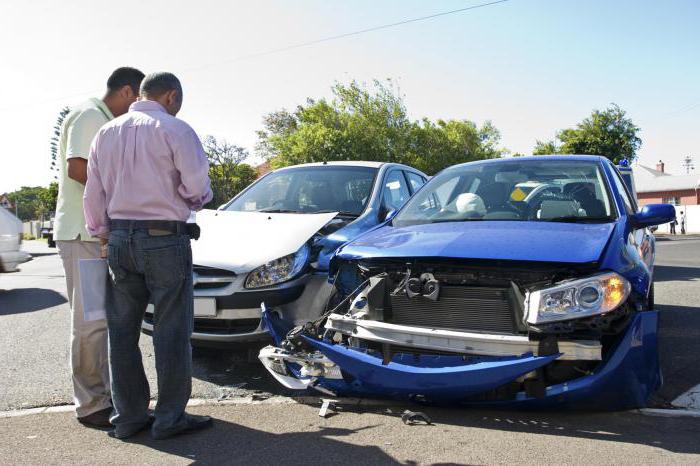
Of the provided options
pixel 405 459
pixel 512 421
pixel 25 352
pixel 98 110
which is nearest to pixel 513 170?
pixel 512 421

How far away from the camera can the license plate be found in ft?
13.8

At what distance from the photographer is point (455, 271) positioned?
328cm

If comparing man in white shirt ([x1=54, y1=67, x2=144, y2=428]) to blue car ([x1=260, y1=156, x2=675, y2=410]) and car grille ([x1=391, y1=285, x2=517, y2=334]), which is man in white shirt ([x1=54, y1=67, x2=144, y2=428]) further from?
car grille ([x1=391, y1=285, x2=517, y2=334])

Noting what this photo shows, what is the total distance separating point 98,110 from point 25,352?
2912 millimetres

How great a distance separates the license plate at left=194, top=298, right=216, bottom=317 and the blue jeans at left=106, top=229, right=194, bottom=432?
90cm

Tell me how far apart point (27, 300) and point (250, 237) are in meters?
5.64

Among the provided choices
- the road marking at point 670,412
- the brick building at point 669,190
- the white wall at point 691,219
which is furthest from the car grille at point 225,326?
the brick building at point 669,190

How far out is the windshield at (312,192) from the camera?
577 centimetres

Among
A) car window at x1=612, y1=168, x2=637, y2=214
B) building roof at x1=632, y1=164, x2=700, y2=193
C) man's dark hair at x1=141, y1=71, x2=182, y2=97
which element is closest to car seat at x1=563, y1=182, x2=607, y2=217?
car window at x1=612, y1=168, x2=637, y2=214

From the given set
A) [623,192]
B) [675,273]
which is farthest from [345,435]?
[675,273]

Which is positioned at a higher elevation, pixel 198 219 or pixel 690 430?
pixel 198 219

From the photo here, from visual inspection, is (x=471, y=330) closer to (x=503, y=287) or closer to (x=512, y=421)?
(x=503, y=287)

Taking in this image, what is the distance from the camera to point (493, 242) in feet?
11.0

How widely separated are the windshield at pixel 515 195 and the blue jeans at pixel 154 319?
5.96 ft
